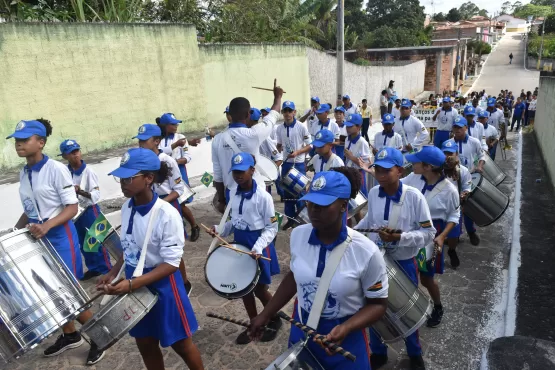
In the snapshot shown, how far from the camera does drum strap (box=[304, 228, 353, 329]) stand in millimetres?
2443

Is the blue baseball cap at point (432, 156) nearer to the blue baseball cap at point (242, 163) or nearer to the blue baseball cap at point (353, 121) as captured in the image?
the blue baseball cap at point (242, 163)

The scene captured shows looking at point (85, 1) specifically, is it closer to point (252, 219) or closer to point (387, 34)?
point (252, 219)

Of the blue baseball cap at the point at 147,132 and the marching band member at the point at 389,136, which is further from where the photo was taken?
the marching band member at the point at 389,136

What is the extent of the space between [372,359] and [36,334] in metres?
2.90

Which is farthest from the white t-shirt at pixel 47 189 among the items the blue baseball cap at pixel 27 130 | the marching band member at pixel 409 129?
the marching band member at pixel 409 129

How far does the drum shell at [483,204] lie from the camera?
20.5 feet

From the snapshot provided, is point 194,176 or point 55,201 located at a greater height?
point 55,201

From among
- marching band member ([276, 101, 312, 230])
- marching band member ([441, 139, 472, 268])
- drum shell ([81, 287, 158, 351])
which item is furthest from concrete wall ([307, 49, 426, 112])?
drum shell ([81, 287, 158, 351])

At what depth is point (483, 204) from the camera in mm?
6270

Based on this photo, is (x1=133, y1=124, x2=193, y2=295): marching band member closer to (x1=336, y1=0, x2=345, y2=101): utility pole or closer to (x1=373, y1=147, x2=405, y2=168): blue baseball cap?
(x1=373, y1=147, x2=405, y2=168): blue baseball cap

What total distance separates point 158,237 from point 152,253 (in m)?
0.14

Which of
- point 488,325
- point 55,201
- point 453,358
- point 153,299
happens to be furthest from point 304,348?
point 488,325

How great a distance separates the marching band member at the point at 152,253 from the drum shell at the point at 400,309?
1526 mm

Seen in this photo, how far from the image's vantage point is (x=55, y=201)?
13.8 ft
